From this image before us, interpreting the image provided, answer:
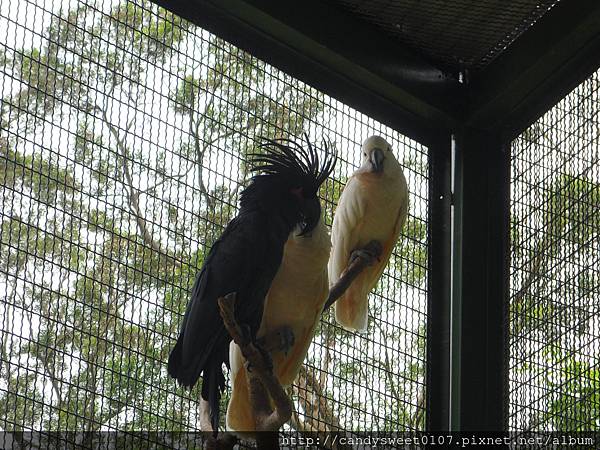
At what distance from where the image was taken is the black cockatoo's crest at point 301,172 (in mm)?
2969

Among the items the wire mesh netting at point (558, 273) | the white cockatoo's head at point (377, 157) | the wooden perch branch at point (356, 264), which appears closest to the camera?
the wire mesh netting at point (558, 273)

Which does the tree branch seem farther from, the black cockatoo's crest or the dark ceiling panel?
the dark ceiling panel

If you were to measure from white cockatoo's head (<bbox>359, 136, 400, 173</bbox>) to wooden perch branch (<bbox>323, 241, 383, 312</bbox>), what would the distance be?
0.26 m

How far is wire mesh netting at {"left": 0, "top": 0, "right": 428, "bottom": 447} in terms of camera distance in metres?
2.66

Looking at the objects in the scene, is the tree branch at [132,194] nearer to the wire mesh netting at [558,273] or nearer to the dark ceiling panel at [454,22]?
the dark ceiling panel at [454,22]

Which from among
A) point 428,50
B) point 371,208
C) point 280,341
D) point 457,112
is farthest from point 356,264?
point 428,50

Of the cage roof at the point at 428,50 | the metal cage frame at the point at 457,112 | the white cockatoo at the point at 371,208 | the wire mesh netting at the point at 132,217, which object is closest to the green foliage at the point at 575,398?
the metal cage frame at the point at 457,112

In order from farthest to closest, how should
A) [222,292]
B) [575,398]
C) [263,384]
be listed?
1. [575,398]
2. [222,292]
3. [263,384]

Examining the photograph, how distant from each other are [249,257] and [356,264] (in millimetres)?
697

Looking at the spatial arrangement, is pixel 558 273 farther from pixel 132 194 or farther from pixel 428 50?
pixel 132 194

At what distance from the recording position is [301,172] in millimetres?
2979

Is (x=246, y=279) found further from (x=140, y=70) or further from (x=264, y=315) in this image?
(x=140, y=70)

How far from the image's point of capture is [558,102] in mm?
3252

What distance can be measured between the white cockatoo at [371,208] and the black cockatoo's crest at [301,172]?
1.44 feet
